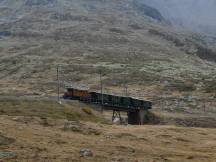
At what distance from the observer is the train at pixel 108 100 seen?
73562 millimetres

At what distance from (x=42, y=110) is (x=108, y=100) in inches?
1099

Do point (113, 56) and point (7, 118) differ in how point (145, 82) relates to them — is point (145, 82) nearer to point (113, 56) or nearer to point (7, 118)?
point (113, 56)

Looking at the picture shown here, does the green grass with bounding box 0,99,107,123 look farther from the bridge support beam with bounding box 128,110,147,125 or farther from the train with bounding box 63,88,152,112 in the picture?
the bridge support beam with bounding box 128,110,147,125

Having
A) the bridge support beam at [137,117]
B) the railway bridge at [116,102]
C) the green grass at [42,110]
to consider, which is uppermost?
the green grass at [42,110]

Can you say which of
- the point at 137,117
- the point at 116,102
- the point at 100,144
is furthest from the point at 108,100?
the point at 100,144

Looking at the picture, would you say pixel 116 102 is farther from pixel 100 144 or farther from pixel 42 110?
pixel 100 144

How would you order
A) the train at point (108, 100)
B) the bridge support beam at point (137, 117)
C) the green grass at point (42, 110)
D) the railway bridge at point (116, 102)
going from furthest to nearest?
the bridge support beam at point (137, 117) → the railway bridge at point (116, 102) → the train at point (108, 100) → the green grass at point (42, 110)

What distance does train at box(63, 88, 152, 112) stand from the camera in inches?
2896

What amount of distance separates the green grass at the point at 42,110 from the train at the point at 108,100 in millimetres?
16718

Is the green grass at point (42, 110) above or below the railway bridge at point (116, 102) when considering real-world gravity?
above

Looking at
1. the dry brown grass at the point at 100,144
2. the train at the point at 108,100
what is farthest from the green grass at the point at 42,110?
the train at the point at 108,100

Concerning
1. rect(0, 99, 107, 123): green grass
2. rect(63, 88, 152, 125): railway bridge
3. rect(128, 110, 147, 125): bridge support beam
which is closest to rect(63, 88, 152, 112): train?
rect(63, 88, 152, 125): railway bridge

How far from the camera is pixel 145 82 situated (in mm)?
138750

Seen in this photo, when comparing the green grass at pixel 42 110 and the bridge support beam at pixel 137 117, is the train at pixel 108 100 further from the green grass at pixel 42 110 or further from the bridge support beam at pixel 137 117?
the green grass at pixel 42 110
